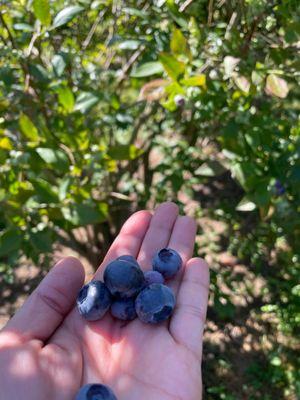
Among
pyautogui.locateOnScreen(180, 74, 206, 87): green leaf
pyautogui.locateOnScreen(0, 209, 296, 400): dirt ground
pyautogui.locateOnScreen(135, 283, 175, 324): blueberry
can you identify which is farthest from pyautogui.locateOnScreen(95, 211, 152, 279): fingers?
pyautogui.locateOnScreen(180, 74, 206, 87): green leaf

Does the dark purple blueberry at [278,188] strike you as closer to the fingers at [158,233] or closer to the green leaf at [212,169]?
the green leaf at [212,169]

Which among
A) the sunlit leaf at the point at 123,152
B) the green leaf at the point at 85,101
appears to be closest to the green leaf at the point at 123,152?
the sunlit leaf at the point at 123,152

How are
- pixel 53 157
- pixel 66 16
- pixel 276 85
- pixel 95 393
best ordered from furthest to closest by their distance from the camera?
pixel 53 157, pixel 66 16, pixel 276 85, pixel 95 393

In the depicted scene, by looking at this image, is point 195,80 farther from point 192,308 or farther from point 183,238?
point 192,308

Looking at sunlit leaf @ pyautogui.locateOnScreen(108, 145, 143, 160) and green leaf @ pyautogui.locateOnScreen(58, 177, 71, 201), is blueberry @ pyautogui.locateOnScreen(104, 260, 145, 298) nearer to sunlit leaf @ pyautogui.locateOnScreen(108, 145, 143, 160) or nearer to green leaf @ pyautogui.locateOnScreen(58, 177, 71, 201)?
green leaf @ pyautogui.locateOnScreen(58, 177, 71, 201)

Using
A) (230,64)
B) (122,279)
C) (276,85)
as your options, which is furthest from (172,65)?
(122,279)

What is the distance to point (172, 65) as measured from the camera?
1.42 meters

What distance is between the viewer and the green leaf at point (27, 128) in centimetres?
160

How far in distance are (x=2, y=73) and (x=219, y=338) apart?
66.4 inches

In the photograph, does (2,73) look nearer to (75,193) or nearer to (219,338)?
(75,193)

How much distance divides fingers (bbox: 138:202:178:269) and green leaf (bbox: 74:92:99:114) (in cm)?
46

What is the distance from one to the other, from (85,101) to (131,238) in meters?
0.54

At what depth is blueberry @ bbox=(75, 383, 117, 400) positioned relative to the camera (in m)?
1.12

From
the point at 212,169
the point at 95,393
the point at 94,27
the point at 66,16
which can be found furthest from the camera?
the point at 94,27
